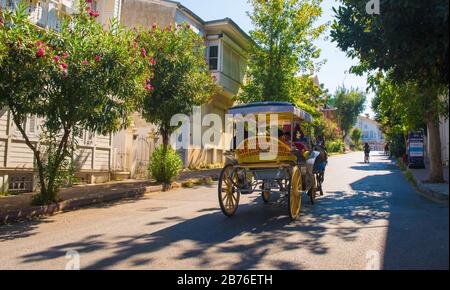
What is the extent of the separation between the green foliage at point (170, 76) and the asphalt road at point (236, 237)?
15.2ft

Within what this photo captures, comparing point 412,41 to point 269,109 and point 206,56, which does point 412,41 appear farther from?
point 206,56

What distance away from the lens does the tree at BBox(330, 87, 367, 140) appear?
241 ft

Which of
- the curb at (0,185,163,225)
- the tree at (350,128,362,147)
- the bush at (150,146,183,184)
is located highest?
the tree at (350,128,362,147)

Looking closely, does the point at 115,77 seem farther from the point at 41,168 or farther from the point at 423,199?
the point at 423,199

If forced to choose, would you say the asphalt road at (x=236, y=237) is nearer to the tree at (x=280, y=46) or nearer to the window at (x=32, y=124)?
the window at (x=32, y=124)

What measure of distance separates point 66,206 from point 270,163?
5415 mm

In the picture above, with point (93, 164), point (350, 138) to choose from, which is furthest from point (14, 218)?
point (350, 138)

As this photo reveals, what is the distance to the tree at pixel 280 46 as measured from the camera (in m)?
23.7

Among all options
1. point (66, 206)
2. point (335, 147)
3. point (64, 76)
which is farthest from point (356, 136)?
point (64, 76)

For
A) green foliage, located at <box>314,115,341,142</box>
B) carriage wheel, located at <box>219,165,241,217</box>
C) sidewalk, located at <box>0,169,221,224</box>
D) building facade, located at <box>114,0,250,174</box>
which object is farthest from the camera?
green foliage, located at <box>314,115,341,142</box>

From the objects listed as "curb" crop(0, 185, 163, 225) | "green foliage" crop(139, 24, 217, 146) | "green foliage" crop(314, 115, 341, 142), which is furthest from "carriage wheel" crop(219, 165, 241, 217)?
"green foliage" crop(314, 115, 341, 142)

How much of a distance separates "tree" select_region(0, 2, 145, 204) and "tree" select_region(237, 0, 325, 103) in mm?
13954

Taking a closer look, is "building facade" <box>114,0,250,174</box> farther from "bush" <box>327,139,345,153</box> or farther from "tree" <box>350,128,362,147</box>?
"tree" <box>350,128,362,147</box>
